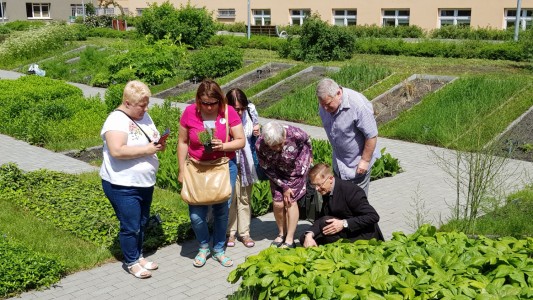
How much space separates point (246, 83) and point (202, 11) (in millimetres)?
8513

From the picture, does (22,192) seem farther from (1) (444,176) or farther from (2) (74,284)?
(1) (444,176)

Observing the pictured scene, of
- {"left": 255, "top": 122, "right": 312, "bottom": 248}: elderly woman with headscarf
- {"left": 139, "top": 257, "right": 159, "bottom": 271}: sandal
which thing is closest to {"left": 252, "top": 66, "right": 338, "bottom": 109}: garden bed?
{"left": 255, "top": 122, "right": 312, "bottom": 248}: elderly woman with headscarf

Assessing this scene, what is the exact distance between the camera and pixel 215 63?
20.4 metres

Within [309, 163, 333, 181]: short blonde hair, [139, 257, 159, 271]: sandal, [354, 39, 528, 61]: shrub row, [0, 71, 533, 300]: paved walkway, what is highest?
[354, 39, 528, 61]: shrub row

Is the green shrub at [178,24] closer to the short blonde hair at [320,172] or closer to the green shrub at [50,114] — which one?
the green shrub at [50,114]

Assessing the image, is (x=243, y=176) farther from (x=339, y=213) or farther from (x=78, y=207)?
(x=78, y=207)

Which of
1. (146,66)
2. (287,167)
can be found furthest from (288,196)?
(146,66)

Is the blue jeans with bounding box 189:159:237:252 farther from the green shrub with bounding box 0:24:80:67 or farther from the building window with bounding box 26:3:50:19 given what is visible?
the building window with bounding box 26:3:50:19

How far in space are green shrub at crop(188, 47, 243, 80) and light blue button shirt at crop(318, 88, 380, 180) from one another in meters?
14.3

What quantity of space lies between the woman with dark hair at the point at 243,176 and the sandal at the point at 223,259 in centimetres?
46

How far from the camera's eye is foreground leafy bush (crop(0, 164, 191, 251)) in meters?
7.08

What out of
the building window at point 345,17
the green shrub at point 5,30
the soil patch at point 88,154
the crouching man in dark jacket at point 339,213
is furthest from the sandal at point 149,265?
the green shrub at point 5,30

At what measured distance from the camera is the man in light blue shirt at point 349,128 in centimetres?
598

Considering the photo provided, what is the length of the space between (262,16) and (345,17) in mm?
6797
